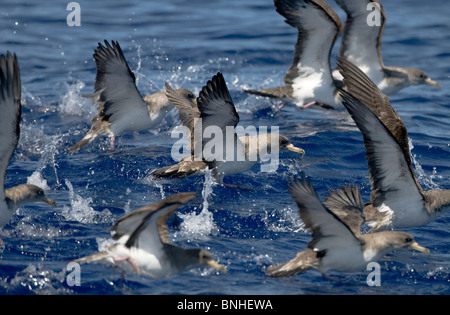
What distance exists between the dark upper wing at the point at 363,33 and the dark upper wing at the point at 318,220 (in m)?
6.54

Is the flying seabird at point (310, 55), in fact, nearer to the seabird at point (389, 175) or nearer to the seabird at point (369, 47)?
the seabird at point (369, 47)

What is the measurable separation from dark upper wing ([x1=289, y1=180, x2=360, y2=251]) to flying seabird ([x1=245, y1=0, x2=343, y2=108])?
5.41 m

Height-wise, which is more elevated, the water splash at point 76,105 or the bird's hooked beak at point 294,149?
the water splash at point 76,105

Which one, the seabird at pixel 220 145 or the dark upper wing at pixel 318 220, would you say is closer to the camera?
the dark upper wing at pixel 318 220

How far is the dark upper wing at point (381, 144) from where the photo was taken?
307 inches

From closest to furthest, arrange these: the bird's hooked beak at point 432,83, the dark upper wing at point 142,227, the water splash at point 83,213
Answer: the dark upper wing at point 142,227, the water splash at point 83,213, the bird's hooked beak at point 432,83

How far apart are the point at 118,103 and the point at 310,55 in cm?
365

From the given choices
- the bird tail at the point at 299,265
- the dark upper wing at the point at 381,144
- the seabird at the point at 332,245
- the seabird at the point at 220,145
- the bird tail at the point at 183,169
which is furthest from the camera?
the bird tail at the point at 183,169

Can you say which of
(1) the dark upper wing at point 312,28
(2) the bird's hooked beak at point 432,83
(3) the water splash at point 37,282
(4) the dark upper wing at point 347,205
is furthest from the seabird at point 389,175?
(2) the bird's hooked beak at point 432,83

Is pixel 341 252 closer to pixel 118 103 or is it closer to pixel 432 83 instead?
pixel 118 103

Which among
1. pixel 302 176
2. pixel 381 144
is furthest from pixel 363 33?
pixel 302 176

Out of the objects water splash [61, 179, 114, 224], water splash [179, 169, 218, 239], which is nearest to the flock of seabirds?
water splash [61, 179, 114, 224]
